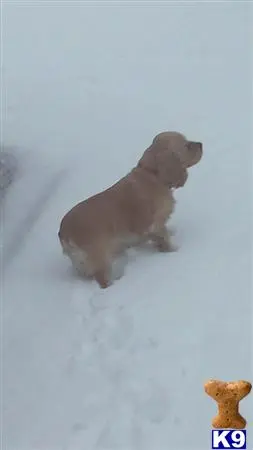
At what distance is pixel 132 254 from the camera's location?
360 cm

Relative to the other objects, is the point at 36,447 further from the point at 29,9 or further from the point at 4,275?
the point at 29,9

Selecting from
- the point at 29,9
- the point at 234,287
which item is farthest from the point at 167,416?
the point at 29,9

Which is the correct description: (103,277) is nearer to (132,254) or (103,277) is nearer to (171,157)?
(132,254)

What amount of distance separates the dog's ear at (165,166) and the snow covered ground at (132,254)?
0.31 metres

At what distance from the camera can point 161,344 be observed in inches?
115

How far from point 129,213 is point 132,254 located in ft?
0.76

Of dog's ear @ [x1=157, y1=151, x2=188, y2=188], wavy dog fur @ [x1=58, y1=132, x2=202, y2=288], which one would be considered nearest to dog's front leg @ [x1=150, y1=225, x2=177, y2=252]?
wavy dog fur @ [x1=58, y1=132, x2=202, y2=288]

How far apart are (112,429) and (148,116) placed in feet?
8.61

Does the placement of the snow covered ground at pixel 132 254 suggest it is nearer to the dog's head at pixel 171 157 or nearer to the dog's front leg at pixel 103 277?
the dog's front leg at pixel 103 277

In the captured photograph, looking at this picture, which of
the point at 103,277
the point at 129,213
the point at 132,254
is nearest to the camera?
the point at 103,277

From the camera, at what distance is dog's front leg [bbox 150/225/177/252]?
3.54 m

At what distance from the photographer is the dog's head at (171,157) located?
3.52 m

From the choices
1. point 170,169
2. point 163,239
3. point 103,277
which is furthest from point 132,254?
point 170,169

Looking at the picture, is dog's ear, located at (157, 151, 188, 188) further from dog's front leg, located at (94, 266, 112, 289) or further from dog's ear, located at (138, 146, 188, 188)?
dog's front leg, located at (94, 266, 112, 289)
